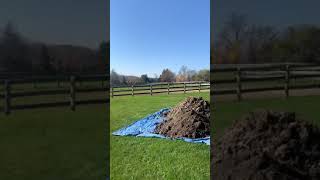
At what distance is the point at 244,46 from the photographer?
666 centimetres

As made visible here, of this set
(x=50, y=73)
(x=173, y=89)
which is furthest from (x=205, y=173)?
(x=50, y=73)

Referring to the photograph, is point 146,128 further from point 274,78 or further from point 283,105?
point 274,78

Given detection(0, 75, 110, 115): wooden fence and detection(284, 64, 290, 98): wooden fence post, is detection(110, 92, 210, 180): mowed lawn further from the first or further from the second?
detection(284, 64, 290, 98): wooden fence post

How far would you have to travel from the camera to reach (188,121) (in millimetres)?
4906

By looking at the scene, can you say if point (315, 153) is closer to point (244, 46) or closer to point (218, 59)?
point (218, 59)

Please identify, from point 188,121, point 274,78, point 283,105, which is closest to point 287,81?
point 274,78

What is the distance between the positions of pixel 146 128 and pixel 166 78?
Result: 0.79 meters

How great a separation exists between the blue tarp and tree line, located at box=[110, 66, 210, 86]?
2.00 feet

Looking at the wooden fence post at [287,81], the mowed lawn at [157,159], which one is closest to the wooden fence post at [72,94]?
the mowed lawn at [157,159]

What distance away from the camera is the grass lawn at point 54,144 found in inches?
153

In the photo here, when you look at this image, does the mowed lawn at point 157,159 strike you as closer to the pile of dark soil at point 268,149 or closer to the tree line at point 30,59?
the pile of dark soil at point 268,149

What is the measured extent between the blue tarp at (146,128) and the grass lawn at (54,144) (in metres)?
0.29

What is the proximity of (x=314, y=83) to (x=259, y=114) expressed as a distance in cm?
557

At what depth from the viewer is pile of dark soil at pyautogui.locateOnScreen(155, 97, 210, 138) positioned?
4.79 metres
